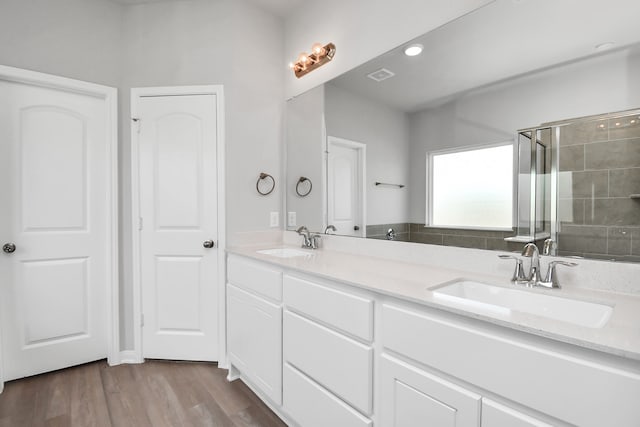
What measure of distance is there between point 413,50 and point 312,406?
1827mm

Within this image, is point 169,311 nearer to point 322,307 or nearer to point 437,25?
point 322,307

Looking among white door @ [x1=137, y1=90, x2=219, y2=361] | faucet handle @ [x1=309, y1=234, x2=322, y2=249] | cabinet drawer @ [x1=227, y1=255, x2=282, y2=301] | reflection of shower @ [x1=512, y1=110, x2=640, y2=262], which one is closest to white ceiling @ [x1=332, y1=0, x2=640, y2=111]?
reflection of shower @ [x1=512, y1=110, x2=640, y2=262]

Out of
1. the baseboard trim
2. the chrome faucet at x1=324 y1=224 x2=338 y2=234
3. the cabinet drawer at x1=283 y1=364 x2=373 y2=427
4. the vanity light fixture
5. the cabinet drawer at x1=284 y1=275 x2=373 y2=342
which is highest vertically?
the vanity light fixture

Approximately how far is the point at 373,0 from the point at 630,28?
4.11 ft

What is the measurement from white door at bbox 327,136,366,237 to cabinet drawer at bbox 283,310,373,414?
0.72 metres

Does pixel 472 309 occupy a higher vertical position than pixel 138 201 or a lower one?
lower

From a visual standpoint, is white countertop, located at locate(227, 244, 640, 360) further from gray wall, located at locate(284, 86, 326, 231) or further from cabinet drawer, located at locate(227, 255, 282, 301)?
gray wall, located at locate(284, 86, 326, 231)

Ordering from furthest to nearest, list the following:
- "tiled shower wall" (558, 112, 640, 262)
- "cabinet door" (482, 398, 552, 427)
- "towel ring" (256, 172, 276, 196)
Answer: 1. "towel ring" (256, 172, 276, 196)
2. "tiled shower wall" (558, 112, 640, 262)
3. "cabinet door" (482, 398, 552, 427)

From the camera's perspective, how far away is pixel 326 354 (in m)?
1.36

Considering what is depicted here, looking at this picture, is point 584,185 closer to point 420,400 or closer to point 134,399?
point 420,400

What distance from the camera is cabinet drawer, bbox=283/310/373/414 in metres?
1.19

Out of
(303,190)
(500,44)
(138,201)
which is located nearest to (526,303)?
(500,44)

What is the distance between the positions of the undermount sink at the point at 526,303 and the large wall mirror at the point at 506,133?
0.22m

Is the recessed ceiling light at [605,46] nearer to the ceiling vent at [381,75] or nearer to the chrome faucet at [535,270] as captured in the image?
the chrome faucet at [535,270]
